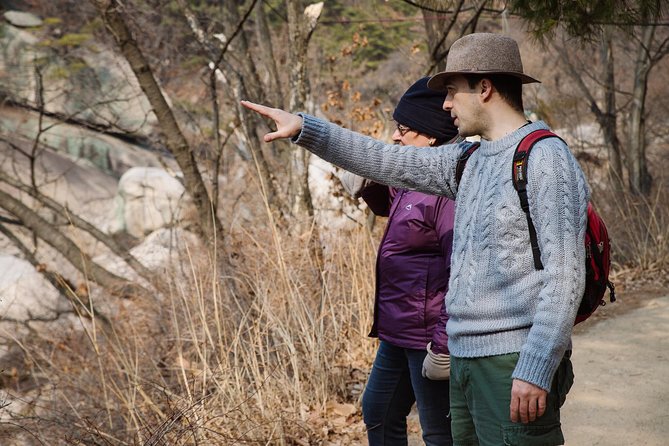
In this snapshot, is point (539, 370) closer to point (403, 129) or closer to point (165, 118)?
point (403, 129)

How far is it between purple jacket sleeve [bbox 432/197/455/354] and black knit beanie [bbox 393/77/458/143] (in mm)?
269

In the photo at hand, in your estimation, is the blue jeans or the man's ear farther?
the blue jeans

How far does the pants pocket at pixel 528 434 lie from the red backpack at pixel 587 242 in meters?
0.26

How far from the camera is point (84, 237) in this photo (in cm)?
1113

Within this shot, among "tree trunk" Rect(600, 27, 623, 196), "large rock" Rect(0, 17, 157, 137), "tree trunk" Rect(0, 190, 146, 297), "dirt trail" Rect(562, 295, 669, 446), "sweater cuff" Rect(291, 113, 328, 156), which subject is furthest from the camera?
"large rock" Rect(0, 17, 157, 137)

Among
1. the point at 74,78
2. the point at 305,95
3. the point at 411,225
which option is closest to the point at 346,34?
the point at 74,78

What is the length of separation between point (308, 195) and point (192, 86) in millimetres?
11464

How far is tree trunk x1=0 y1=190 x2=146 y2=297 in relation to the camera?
7043 millimetres

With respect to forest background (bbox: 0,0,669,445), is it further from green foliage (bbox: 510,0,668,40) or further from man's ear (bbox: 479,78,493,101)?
man's ear (bbox: 479,78,493,101)

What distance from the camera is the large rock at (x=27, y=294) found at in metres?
9.11

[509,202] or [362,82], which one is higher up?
[362,82]

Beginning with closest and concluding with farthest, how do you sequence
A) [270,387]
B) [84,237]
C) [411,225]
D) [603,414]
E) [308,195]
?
[411,225]
[270,387]
[603,414]
[308,195]
[84,237]

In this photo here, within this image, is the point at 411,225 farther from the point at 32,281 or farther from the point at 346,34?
the point at 346,34

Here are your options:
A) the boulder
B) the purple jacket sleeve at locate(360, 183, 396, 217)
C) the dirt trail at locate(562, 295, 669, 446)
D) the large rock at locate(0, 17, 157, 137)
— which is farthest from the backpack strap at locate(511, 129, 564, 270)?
the boulder
